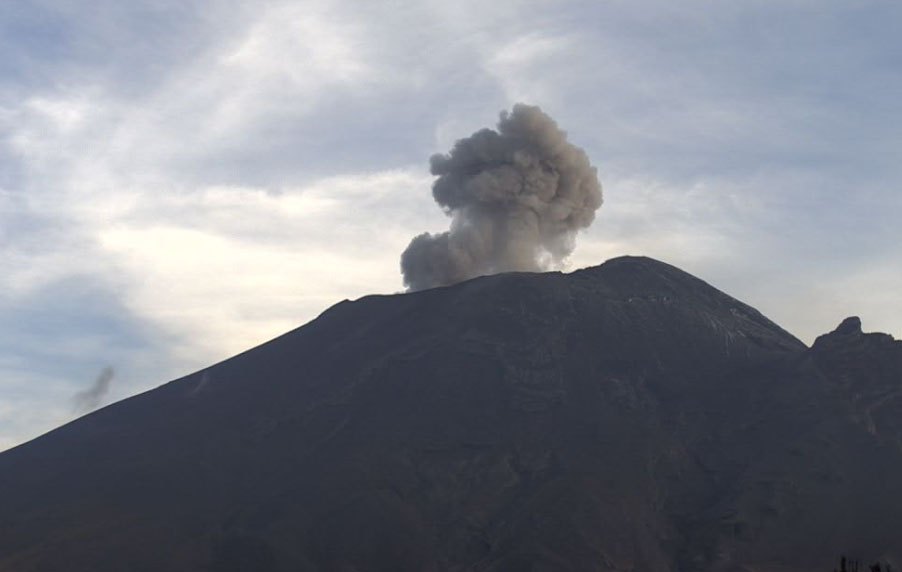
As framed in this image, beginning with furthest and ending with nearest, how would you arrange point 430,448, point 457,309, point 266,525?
point 457,309
point 430,448
point 266,525

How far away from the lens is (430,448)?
446ft

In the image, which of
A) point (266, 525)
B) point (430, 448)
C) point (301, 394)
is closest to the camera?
point (266, 525)

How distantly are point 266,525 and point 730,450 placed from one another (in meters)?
49.6

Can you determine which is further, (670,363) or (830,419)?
(670,363)

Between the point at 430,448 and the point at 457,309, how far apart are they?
27.8 metres

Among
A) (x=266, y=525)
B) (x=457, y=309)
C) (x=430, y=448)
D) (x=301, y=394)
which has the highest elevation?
(x=457, y=309)

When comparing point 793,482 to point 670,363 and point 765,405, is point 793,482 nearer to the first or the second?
point 765,405

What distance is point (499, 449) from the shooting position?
13612 cm

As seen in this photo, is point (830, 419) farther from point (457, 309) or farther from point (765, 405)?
point (457, 309)

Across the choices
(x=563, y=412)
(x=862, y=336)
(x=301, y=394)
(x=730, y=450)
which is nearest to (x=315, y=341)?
(x=301, y=394)

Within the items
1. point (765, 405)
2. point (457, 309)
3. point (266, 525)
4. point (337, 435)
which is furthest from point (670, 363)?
point (266, 525)

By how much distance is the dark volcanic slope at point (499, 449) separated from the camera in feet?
393

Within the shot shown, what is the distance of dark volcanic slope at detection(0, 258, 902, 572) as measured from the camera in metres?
120

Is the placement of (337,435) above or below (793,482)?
above
